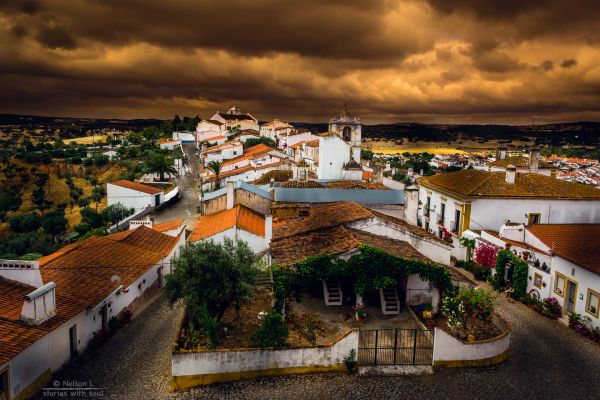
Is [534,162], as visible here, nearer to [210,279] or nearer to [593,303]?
[593,303]

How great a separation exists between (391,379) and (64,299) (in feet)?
40.8

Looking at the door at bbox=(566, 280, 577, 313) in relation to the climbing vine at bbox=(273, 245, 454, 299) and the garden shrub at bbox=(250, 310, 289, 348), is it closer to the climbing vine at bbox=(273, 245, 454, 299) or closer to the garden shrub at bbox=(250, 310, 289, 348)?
the climbing vine at bbox=(273, 245, 454, 299)

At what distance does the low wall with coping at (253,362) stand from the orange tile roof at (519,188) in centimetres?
1801

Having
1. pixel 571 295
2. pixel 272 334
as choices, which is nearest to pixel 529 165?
pixel 571 295

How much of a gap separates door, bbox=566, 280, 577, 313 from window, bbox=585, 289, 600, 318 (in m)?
0.76

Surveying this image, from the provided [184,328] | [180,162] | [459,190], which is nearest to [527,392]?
[184,328]

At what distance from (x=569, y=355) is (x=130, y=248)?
2119 centimetres

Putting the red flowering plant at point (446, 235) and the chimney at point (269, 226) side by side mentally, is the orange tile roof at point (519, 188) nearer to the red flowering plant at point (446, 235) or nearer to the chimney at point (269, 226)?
the red flowering plant at point (446, 235)

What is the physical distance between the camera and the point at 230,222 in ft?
84.9

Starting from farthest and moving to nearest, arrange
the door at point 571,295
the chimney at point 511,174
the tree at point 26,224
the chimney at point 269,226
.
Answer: the tree at point 26,224 → the chimney at point 511,174 → the chimney at point 269,226 → the door at point 571,295

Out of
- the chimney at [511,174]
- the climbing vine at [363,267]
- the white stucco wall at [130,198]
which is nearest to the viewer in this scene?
the climbing vine at [363,267]

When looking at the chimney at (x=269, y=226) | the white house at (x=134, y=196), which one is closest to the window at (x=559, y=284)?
the chimney at (x=269, y=226)

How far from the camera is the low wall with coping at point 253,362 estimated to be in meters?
13.5

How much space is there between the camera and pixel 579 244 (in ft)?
66.2
